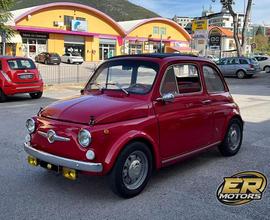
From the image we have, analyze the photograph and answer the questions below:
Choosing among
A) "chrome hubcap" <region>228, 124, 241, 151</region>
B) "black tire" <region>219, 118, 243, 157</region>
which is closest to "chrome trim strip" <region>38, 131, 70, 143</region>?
"black tire" <region>219, 118, 243, 157</region>

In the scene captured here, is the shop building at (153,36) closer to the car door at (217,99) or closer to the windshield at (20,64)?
the windshield at (20,64)

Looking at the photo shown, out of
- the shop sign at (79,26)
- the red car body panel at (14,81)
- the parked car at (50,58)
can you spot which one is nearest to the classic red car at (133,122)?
the red car body panel at (14,81)

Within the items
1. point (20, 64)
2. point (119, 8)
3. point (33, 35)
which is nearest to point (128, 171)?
point (20, 64)

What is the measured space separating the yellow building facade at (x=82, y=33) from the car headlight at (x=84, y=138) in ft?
147

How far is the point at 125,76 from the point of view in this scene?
557cm

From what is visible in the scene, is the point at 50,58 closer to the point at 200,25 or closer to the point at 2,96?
the point at 200,25

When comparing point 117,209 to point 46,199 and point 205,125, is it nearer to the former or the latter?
point 46,199

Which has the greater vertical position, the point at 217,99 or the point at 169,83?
the point at 169,83

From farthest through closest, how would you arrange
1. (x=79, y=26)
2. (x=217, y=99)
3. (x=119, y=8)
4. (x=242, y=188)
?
1. (x=119, y=8)
2. (x=79, y=26)
3. (x=217, y=99)
4. (x=242, y=188)

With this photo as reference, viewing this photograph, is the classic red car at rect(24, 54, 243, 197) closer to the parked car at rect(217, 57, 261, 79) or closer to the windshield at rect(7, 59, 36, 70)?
the windshield at rect(7, 59, 36, 70)

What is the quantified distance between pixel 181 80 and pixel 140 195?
1804 millimetres

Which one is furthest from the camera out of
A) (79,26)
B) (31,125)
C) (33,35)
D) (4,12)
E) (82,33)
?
(82,33)

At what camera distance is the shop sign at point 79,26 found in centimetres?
5372

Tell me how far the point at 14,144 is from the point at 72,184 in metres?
2.59
